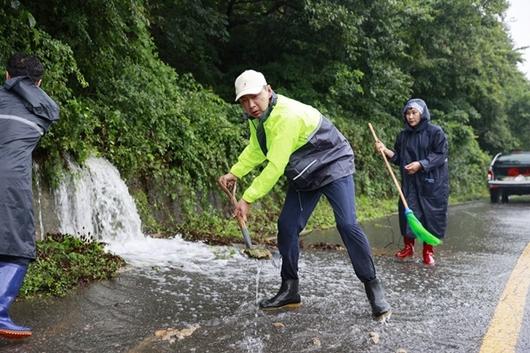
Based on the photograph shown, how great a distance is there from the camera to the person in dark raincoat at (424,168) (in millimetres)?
7090

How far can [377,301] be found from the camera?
14.3 ft

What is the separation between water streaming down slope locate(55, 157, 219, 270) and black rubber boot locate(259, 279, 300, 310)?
2.13 metres

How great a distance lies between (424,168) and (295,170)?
308 centimetres

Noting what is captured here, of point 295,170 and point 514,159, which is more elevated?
point 295,170

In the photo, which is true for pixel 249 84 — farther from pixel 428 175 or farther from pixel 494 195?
pixel 494 195

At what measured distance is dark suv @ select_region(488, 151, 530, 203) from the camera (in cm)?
1830

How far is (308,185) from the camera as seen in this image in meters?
4.52

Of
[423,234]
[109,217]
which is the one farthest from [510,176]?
[109,217]

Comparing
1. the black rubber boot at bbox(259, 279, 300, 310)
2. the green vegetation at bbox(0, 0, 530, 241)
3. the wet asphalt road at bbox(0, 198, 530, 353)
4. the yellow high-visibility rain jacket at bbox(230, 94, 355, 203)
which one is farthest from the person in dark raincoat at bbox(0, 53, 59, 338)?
the green vegetation at bbox(0, 0, 530, 241)

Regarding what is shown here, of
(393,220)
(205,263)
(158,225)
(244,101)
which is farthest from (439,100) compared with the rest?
(244,101)

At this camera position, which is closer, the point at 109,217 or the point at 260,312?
Result: the point at 260,312

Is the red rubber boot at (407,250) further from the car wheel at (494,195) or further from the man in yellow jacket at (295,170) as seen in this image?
the car wheel at (494,195)

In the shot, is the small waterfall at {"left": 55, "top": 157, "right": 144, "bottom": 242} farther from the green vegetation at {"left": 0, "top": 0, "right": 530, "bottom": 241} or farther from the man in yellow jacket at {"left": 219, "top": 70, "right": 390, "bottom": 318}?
the man in yellow jacket at {"left": 219, "top": 70, "right": 390, "bottom": 318}

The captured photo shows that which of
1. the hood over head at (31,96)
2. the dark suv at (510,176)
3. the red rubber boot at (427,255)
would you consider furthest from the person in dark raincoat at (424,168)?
the dark suv at (510,176)
